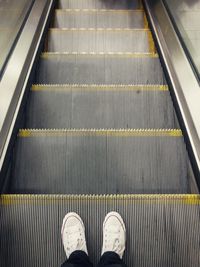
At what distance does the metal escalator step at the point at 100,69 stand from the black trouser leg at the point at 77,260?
173 centimetres

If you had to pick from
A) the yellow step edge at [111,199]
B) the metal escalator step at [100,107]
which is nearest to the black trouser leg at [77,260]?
the yellow step edge at [111,199]

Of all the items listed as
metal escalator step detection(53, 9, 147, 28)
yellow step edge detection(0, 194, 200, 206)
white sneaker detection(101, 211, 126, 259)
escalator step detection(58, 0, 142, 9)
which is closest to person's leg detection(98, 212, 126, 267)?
white sneaker detection(101, 211, 126, 259)

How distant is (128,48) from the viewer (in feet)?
11.5

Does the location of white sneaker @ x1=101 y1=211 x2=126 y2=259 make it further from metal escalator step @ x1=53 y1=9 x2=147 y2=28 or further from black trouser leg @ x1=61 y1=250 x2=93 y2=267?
metal escalator step @ x1=53 y1=9 x2=147 y2=28

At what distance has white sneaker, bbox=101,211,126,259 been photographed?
5.50ft

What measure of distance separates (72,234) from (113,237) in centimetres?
23

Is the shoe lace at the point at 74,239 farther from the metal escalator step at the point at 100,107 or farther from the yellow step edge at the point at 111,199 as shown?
the metal escalator step at the point at 100,107

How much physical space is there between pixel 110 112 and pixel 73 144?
0.53m

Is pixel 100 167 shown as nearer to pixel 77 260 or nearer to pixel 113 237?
pixel 113 237

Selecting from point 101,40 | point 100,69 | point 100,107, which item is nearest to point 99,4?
point 101,40

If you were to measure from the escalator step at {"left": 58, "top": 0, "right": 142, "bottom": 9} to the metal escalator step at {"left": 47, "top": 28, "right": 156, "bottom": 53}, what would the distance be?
1125mm

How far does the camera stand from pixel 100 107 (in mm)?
2492

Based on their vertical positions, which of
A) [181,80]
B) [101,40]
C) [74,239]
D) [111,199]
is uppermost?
[101,40]

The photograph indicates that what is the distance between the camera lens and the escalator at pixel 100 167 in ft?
5.55
